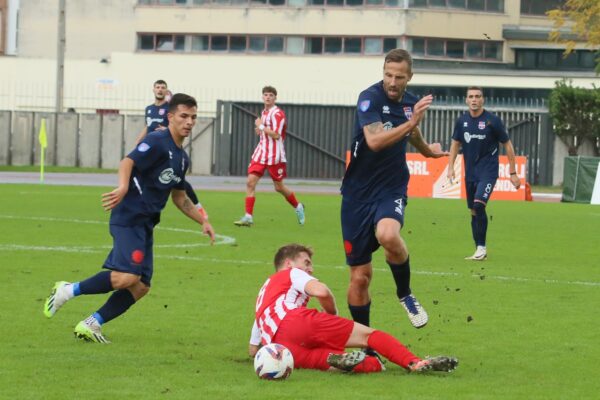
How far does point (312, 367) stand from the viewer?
907 centimetres

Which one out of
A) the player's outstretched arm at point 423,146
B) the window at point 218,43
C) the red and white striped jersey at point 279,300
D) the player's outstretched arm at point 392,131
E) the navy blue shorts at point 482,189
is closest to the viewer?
the red and white striped jersey at point 279,300

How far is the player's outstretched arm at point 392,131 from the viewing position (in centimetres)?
960

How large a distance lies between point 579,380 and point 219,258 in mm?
8945

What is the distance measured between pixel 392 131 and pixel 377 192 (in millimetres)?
656

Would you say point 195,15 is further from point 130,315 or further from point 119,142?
point 130,315

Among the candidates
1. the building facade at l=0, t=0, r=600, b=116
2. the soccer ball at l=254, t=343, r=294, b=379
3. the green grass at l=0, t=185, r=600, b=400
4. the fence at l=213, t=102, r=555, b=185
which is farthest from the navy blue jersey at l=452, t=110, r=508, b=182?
the building facade at l=0, t=0, r=600, b=116

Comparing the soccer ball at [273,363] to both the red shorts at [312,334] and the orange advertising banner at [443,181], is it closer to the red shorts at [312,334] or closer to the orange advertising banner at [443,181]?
the red shorts at [312,334]

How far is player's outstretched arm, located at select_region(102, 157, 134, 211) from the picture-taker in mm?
9883

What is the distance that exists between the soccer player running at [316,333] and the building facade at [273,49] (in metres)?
51.3

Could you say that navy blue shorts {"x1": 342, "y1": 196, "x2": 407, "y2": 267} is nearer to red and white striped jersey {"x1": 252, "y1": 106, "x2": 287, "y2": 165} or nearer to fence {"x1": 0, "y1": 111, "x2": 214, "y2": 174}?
red and white striped jersey {"x1": 252, "y1": 106, "x2": 287, "y2": 165}

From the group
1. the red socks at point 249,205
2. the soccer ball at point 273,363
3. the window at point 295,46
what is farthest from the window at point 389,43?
the soccer ball at point 273,363

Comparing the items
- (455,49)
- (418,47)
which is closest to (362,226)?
(418,47)

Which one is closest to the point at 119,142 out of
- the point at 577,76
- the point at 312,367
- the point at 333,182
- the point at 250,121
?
the point at 250,121

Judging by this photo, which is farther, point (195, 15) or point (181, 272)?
point (195, 15)
